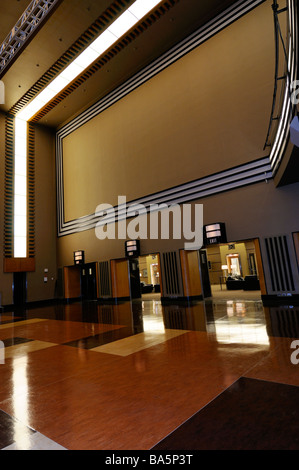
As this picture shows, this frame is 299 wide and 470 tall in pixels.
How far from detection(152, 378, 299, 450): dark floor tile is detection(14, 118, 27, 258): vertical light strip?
1251 centimetres

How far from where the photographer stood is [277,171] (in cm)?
700

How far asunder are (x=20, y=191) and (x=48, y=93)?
4670 mm

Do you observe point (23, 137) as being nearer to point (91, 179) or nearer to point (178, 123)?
point (91, 179)

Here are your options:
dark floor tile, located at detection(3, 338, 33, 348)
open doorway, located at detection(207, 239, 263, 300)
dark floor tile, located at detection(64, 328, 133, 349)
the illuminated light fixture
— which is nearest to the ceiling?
the illuminated light fixture

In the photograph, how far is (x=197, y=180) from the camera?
931 centimetres

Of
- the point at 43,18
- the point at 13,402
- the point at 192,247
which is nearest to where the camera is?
the point at 13,402

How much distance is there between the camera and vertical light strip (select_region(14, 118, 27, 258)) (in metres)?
12.9

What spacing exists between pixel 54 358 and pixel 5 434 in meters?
→ 1.84

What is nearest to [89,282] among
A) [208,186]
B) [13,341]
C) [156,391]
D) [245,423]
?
[208,186]

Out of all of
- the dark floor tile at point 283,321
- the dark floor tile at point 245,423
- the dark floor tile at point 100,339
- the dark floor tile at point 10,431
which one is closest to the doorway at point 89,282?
the dark floor tile at point 100,339

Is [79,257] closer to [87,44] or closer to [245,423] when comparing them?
[87,44]

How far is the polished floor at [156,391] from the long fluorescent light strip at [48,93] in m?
9.49
